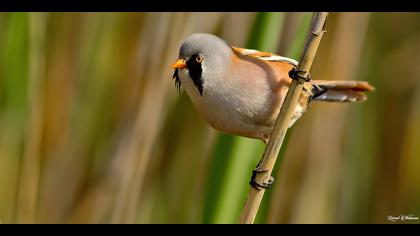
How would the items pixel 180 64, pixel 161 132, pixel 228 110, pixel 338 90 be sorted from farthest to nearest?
pixel 161 132, pixel 338 90, pixel 228 110, pixel 180 64

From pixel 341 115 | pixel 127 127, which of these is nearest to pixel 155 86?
pixel 127 127

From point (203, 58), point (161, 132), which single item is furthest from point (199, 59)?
point (161, 132)

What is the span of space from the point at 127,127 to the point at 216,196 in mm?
697

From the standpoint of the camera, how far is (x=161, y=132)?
2381mm

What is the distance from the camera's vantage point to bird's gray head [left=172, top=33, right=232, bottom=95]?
1.60 meters

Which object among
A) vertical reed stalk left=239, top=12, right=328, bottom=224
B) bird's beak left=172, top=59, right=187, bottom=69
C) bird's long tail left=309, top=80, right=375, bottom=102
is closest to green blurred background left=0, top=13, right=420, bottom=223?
Result: bird's long tail left=309, top=80, right=375, bottom=102

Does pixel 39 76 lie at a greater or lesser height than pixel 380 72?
lesser

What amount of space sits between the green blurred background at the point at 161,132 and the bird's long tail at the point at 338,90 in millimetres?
323

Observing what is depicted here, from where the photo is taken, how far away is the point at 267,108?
5.85 feet

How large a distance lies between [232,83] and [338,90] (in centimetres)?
41

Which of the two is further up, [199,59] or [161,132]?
[199,59]

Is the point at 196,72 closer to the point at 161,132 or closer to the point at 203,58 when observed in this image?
the point at 203,58

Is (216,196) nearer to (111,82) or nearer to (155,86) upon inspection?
(155,86)

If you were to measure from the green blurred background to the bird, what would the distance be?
0.45m
